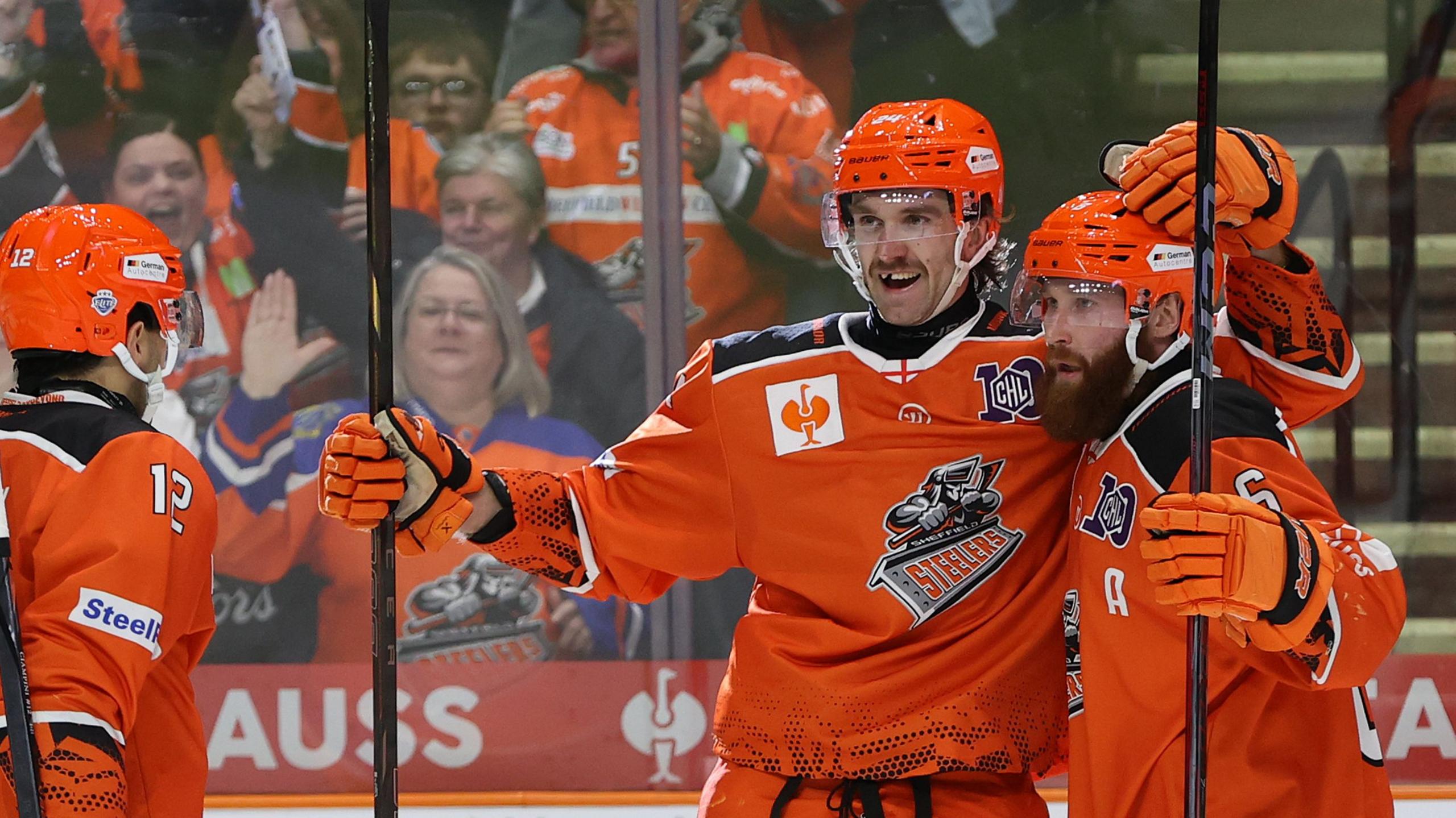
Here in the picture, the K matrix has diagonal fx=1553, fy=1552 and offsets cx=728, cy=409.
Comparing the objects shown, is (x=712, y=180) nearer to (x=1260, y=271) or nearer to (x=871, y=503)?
(x=871, y=503)

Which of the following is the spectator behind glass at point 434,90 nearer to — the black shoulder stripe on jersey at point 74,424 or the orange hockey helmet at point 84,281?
the orange hockey helmet at point 84,281

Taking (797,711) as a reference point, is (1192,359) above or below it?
above

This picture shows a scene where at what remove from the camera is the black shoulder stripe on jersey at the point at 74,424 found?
2090 mm

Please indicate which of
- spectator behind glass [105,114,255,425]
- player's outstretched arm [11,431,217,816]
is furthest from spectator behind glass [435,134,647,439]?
player's outstretched arm [11,431,217,816]

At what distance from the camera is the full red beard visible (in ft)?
6.88

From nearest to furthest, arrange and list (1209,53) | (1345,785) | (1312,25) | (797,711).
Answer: (1209,53) → (1345,785) → (797,711) → (1312,25)

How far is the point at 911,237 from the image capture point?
89.8 inches

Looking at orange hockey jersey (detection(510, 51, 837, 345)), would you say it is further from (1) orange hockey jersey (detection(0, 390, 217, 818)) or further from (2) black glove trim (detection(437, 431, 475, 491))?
(1) orange hockey jersey (detection(0, 390, 217, 818))

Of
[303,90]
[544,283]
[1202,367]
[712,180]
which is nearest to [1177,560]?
[1202,367]

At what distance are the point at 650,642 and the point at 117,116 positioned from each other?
6.74 feet

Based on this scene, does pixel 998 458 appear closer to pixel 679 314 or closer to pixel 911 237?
pixel 911 237

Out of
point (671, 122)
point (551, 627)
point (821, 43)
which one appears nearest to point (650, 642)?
point (551, 627)

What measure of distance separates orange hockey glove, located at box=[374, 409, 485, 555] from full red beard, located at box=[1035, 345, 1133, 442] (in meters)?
0.85

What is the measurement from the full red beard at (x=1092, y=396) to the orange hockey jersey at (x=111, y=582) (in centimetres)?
118
